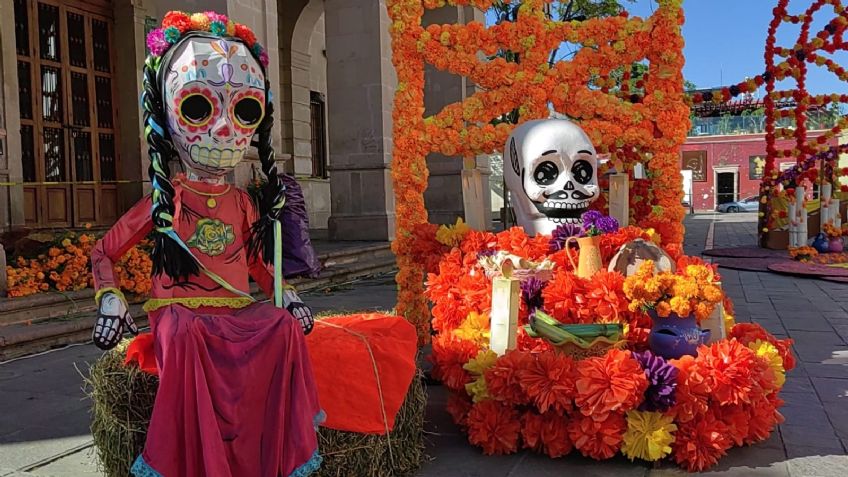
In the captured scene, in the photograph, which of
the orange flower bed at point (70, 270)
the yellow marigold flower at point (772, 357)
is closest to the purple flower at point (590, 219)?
the yellow marigold flower at point (772, 357)

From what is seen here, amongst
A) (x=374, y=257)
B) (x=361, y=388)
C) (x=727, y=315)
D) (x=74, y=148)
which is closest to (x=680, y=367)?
(x=727, y=315)

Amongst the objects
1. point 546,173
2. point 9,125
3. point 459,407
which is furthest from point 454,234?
point 9,125

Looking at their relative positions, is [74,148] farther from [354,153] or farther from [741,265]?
[741,265]

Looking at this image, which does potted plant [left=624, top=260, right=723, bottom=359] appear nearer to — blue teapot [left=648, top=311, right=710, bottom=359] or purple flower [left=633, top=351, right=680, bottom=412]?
blue teapot [left=648, top=311, right=710, bottom=359]

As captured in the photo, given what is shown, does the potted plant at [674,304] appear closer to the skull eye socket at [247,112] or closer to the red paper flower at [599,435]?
the red paper flower at [599,435]

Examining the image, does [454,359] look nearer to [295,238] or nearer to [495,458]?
[495,458]

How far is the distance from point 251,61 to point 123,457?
5.45 feet

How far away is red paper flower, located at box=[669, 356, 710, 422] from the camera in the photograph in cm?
313

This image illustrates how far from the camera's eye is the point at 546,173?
4.52 m

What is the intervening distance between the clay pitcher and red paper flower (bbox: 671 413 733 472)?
112 cm

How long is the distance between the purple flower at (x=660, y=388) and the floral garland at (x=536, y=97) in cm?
186

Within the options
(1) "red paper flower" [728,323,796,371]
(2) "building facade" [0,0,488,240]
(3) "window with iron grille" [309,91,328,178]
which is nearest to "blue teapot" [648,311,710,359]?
(1) "red paper flower" [728,323,796,371]

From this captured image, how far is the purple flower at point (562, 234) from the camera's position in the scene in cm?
437

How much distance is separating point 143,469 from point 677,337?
248 centimetres
